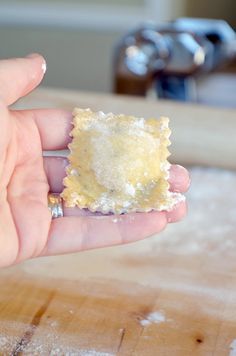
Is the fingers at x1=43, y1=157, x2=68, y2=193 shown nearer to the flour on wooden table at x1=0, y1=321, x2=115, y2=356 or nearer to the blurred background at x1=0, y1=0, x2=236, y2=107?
the flour on wooden table at x1=0, y1=321, x2=115, y2=356

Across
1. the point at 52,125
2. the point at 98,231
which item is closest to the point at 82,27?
the point at 52,125

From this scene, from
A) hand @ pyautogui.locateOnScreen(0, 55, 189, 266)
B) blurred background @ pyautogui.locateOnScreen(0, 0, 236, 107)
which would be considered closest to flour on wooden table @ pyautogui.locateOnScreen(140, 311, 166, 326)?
hand @ pyautogui.locateOnScreen(0, 55, 189, 266)

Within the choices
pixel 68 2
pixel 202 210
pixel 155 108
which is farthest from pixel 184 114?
pixel 68 2

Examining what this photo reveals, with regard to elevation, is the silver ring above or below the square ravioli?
below

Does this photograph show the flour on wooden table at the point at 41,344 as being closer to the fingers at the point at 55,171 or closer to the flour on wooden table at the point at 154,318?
the flour on wooden table at the point at 154,318

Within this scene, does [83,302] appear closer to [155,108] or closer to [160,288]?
[160,288]

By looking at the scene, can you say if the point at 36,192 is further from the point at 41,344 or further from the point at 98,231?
the point at 41,344

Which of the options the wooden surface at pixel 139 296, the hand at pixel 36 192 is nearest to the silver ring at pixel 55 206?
the hand at pixel 36 192
